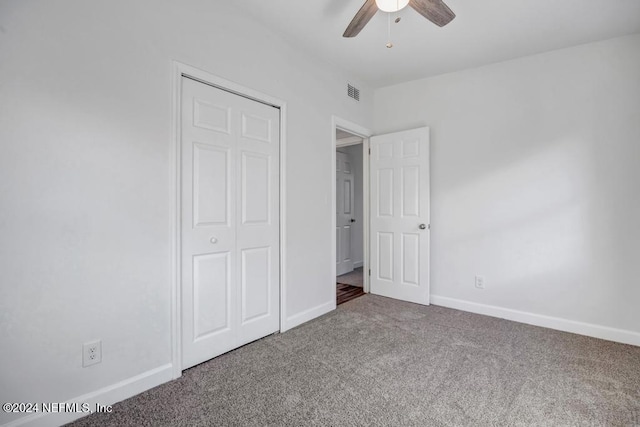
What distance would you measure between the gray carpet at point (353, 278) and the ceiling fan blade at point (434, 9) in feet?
10.8

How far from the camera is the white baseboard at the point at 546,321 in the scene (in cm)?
255

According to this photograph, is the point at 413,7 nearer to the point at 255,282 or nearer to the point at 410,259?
the point at 255,282

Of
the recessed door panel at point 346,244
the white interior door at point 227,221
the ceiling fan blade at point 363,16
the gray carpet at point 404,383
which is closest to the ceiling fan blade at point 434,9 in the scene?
the ceiling fan blade at point 363,16

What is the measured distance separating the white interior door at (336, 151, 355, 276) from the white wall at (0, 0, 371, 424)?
10.3 feet

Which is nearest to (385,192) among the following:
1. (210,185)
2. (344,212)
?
(344,212)

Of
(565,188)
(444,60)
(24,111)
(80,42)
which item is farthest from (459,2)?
(24,111)

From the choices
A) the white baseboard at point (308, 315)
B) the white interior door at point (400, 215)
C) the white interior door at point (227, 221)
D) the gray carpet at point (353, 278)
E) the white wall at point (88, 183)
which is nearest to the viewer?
the white wall at point (88, 183)

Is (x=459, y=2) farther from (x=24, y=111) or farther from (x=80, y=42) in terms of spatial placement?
(x=24, y=111)

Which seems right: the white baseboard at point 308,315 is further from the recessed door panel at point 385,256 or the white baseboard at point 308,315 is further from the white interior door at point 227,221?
the recessed door panel at point 385,256

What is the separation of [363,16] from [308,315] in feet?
8.31

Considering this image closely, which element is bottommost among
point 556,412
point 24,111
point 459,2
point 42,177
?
point 556,412

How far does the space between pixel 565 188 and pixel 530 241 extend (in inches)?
22.6

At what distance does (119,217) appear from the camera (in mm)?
1721

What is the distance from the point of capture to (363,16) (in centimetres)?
188
